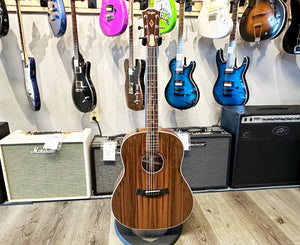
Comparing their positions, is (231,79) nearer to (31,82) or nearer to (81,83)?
(81,83)

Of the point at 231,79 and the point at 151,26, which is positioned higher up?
the point at 151,26

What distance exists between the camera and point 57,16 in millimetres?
1362

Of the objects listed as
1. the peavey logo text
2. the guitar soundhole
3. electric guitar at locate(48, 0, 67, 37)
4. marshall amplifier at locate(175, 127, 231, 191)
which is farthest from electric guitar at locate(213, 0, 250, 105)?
the peavey logo text

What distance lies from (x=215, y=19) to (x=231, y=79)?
41 cm

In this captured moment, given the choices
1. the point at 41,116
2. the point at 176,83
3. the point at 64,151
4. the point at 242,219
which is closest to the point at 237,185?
the point at 242,219

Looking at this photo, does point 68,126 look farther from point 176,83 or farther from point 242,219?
point 242,219

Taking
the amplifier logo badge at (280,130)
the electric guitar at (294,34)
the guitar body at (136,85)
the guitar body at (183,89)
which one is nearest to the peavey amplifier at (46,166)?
the guitar body at (136,85)

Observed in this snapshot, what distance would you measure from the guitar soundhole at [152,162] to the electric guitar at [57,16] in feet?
3.11

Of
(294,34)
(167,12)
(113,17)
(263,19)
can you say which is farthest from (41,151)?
(294,34)

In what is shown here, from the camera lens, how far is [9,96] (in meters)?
1.67

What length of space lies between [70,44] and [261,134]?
4.81 ft

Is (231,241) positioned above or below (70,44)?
below

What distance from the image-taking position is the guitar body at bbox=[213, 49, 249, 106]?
5.12 feet

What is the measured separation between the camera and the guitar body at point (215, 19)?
1.41 meters
